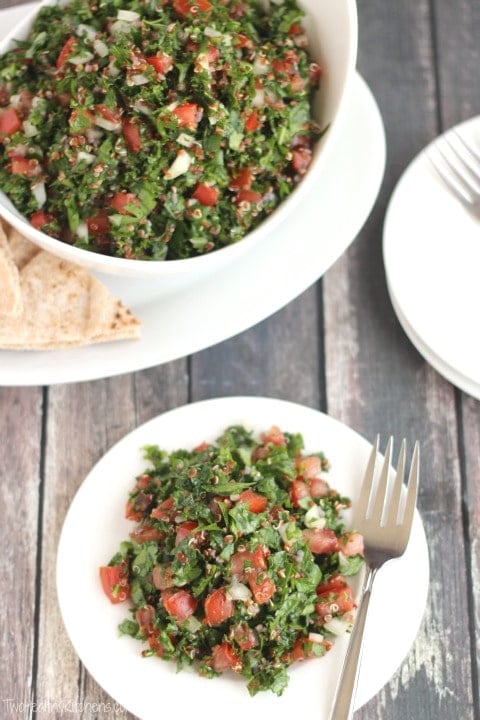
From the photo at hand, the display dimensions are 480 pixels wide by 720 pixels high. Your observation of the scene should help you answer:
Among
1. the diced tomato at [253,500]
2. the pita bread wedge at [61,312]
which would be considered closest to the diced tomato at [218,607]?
the diced tomato at [253,500]

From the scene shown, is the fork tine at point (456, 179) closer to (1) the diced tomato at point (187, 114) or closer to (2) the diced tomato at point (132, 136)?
(1) the diced tomato at point (187, 114)

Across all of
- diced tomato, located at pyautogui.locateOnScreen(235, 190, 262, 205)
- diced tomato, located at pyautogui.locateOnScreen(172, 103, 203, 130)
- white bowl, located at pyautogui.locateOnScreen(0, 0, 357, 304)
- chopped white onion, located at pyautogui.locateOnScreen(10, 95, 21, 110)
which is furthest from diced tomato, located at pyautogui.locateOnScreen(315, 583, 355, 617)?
chopped white onion, located at pyautogui.locateOnScreen(10, 95, 21, 110)

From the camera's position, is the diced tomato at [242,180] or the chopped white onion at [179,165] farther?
the diced tomato at [242,180]

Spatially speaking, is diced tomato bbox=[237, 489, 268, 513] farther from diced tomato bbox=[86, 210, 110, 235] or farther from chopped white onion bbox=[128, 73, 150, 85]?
chopped white onion bbox=[128, 73, 150, 85]

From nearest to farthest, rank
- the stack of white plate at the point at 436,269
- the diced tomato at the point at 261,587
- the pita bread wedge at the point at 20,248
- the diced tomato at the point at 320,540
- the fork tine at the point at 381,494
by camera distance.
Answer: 1. the diced tomato at the point at 261,587
2. the diced tomato at the point at 320,540
3. the fork tine at the point at 381,494
4. the pita bread wedge at the point at 20,248
5. the stack of white plate at the point at 436,269

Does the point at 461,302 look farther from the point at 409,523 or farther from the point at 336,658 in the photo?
the point at 336,658

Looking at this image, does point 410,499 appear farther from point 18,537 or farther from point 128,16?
point 128,16
